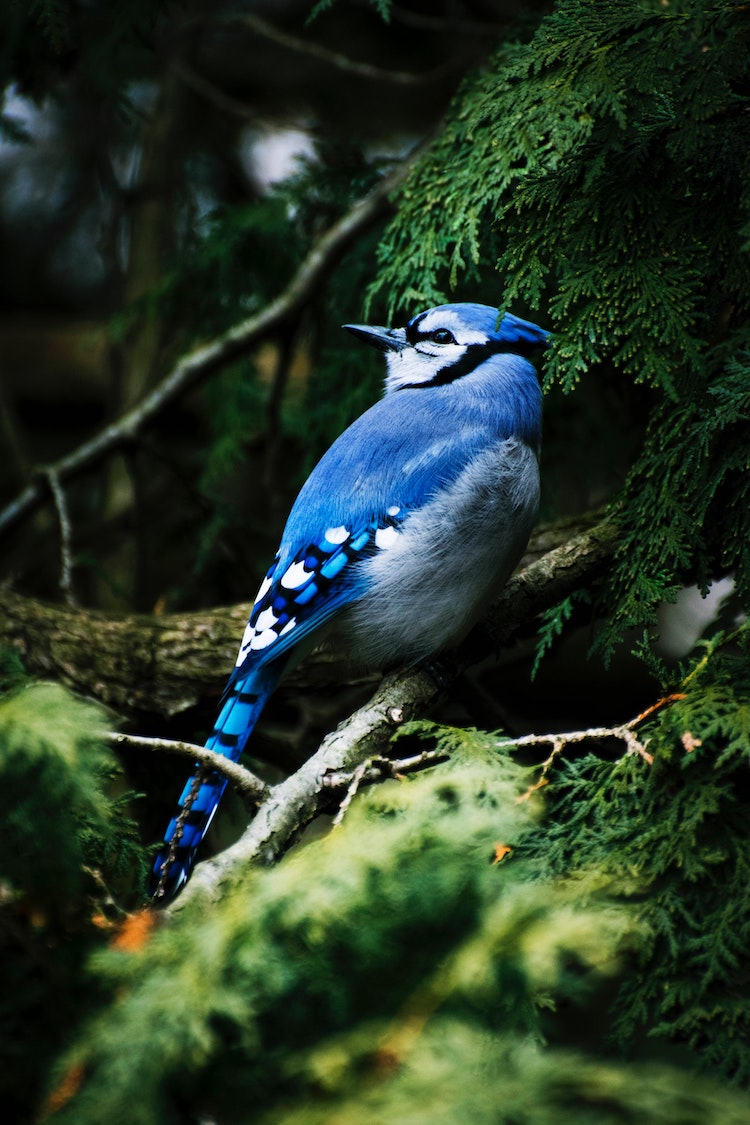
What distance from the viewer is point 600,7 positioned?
150 centimetres

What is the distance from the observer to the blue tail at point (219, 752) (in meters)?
1.56

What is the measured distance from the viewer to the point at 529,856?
1249mm

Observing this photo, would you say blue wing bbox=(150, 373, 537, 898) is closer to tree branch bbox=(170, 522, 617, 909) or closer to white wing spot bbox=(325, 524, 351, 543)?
white wing spot bbox=(325, 524, 351, 543)

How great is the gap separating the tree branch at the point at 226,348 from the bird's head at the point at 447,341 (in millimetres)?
539

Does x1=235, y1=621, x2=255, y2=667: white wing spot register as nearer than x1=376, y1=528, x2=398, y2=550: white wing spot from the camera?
Yes

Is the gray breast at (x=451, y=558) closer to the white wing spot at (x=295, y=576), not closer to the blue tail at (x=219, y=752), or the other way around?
the white wing spot at (x=295, y=576)

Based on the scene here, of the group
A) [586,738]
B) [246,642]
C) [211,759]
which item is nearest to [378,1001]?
[211,759]

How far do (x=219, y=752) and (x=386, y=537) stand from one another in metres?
0.52

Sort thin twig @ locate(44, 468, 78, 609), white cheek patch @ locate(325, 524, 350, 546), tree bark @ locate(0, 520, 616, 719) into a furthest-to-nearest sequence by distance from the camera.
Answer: thin twig @ locate(44, 468, 78, 609) < tree bark @ locate(0, 520, 616, 719) < white cheek patch @ locate(325, 524, 350, 546)

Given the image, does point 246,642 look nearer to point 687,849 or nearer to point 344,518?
point 344,518

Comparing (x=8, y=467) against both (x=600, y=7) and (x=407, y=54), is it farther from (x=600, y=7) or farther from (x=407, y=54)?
(x=600, y=7)

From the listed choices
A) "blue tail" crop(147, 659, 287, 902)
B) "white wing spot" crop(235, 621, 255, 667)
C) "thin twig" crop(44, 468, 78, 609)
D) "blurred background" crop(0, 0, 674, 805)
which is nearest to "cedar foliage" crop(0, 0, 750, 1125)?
"blue tail" crop(147, 659, 287, 902)

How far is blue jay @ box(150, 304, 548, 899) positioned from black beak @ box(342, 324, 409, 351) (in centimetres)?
4

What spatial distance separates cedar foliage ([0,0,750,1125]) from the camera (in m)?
0.73
